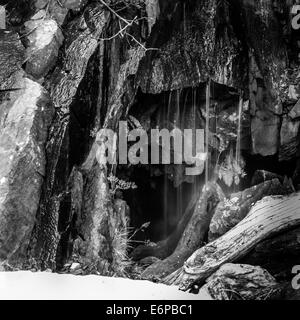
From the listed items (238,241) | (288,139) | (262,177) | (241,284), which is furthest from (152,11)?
(241,284)

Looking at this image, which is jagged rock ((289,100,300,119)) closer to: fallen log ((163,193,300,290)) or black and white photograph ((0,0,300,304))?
black and white photograph ((0,0,300,304))

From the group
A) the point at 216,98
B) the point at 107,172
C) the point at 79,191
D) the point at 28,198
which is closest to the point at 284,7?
the point at 216,98

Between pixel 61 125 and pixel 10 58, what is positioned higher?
pixel 10 58

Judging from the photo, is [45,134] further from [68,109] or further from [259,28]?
[259,28]

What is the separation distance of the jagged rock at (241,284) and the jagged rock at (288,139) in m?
2.13

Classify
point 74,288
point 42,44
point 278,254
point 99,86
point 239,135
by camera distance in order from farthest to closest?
point 239,135
point 99,86
point 278,254
point 42,44
point 74,288

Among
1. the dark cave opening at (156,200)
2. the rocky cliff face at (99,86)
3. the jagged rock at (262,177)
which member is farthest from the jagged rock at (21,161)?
the jagged rock at (262,177)

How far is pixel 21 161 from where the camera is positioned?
488 centimetres

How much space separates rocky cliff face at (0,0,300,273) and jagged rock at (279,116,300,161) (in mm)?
14

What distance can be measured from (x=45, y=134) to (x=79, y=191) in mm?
833

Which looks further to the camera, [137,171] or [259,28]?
[137,171]

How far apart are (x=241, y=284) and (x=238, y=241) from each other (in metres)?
0.58

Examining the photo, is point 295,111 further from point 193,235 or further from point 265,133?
point 193,235

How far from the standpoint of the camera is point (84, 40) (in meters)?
5.73
